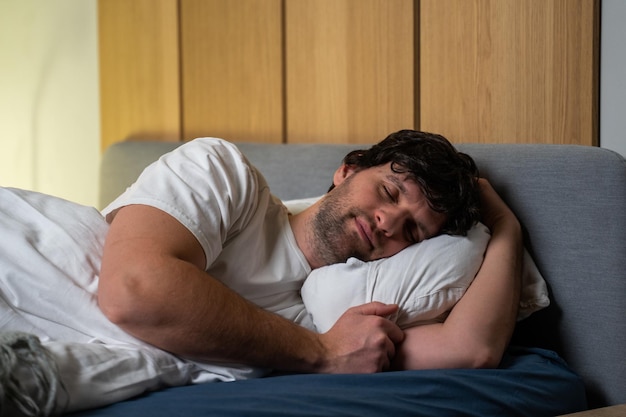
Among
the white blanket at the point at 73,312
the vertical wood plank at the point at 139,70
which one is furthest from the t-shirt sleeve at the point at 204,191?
the vertical wood plank at the point at 139,70

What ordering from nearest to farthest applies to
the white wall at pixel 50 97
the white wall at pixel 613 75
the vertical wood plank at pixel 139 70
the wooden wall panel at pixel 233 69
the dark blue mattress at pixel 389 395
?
the dark blue mattress at pixel 389 395
the white wall at pixel 613 75
the wooden wall panel at pixel 233 69
the vertical wood plank at pixel 139 70
the white wall at pixel 50 97

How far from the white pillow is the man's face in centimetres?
3

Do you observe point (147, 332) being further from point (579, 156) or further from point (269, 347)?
point (579, 156)

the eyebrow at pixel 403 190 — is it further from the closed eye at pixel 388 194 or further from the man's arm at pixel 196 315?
the man's arm at pixel 196 315

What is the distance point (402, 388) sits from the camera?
57.7 inches

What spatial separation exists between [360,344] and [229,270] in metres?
0.34

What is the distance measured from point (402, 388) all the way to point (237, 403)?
0.99 feet

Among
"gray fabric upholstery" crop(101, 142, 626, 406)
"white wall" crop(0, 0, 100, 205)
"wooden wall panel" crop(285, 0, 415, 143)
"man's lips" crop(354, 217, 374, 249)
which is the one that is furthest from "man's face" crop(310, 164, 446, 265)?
"white wall" crop(0, 0, 100, 205)

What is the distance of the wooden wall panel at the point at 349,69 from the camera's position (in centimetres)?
231

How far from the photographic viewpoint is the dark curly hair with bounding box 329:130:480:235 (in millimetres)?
1730

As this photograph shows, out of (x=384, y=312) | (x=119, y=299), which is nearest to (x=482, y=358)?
(x=384, y=312)

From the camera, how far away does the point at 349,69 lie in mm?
2494

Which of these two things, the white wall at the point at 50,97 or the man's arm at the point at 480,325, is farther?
the white wall at the point at 50,97

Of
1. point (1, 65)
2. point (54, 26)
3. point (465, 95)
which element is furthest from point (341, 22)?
point (1, 65)
